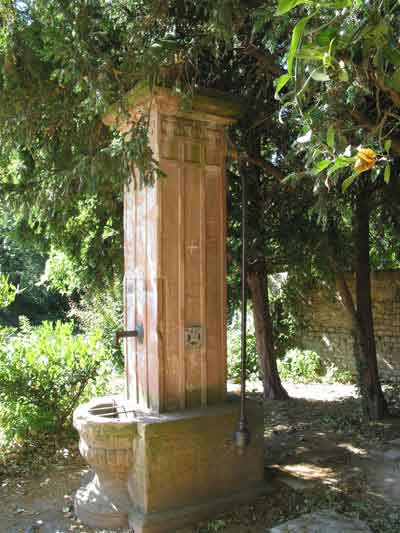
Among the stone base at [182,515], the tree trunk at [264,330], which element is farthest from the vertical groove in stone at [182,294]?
the tree trunk at [264,330]

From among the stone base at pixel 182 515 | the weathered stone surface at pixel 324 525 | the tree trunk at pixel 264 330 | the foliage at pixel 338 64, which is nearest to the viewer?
the foliage at pixel 338 64

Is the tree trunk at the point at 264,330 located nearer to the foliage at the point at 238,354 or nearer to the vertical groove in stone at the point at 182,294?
the foliage at the point at 238,354

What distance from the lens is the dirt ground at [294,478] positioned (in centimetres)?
380

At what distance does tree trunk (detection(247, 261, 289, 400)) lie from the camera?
7.34 m

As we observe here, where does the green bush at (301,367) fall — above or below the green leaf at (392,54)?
below

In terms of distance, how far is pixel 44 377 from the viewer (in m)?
5.76

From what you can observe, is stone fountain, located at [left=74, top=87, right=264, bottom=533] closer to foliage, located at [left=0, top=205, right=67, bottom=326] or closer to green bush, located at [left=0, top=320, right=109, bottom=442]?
green bush, located at [left=0, top=320, right=109, bottom=442]

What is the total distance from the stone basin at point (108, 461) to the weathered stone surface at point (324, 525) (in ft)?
3.83

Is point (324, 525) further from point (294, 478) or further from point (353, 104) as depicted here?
point (353, 104)

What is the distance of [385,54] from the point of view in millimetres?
1627

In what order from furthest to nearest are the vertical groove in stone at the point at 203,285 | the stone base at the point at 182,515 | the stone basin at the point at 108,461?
the vertical groove in stone at the point at 203,285
the stone basin at the point at 108,461
the stone base at the point at 182,515

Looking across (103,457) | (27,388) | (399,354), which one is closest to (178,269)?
(103,457)

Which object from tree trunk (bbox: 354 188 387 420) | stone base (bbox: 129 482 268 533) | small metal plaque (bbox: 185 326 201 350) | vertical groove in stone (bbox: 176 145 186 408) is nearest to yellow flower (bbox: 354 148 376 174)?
vertical groove in stone (bbox: 176 145 186 408)

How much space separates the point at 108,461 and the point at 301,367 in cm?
701
